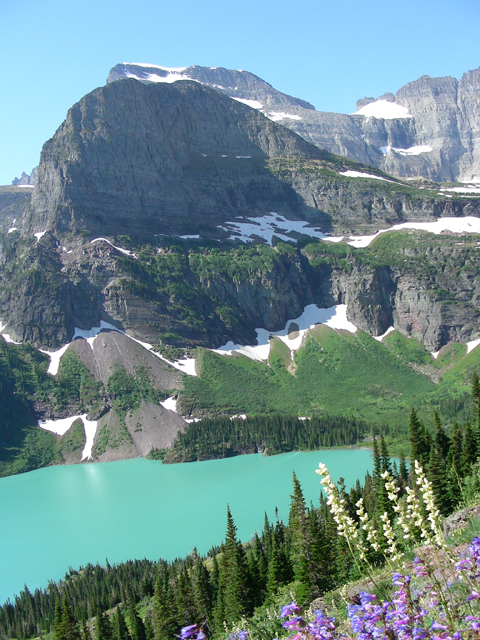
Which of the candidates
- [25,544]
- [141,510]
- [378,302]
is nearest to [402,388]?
[378,302]

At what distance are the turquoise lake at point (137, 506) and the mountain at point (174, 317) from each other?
1758 centimetres

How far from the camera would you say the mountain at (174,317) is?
138 m

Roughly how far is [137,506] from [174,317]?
85288 millimetres

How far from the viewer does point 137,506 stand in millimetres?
87312

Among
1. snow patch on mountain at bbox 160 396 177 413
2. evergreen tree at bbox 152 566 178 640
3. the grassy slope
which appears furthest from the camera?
the grassy slope

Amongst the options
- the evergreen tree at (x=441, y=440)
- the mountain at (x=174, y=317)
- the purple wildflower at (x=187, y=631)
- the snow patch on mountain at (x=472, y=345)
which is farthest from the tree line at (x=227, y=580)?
the snow patch on mountain at (x=472, y=345)

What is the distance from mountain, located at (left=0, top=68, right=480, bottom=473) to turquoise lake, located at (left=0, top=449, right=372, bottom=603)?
1758cm

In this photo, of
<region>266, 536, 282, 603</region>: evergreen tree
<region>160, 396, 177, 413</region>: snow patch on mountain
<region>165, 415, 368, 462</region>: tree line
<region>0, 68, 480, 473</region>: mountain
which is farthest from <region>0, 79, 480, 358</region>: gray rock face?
<region>266, 536, 282, 603</region>: evergreen tree

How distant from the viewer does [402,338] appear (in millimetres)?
171875

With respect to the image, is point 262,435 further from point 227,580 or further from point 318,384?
point 227,580

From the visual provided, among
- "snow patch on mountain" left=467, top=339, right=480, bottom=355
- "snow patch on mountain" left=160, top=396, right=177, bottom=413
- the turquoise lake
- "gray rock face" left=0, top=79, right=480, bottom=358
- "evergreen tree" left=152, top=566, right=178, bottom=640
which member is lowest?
the turquoise lake

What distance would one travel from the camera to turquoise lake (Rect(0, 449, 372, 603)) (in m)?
71.1

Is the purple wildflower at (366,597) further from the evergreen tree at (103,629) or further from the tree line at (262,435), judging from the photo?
the tree line at (262,435)

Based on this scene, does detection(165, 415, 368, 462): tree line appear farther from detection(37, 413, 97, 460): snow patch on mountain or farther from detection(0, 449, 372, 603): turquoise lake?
detection(37, 413, 97, 460): snow patch on mountain
